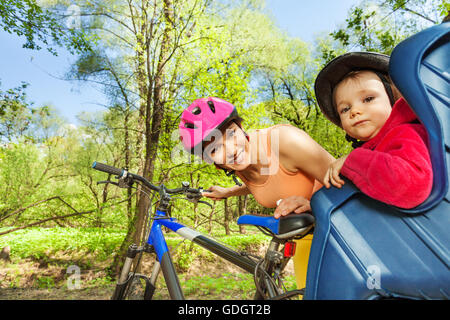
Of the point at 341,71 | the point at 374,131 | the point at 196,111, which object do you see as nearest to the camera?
the point at 374,131

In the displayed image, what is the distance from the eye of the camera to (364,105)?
1042 millimetres

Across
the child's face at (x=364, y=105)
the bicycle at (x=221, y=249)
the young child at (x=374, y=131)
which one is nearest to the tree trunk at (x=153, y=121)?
the bicycle at (x=221, y=249)

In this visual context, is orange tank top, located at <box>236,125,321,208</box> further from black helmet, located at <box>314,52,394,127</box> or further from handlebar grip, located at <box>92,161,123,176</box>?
handlebar grip, located at <box>92,161,123,176</box>

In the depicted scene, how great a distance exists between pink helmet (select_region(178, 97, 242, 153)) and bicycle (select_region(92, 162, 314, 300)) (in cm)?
46

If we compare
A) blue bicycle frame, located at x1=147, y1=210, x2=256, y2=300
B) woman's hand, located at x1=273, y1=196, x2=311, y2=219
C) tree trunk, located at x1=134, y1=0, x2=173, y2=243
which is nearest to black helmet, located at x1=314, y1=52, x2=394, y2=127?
woman's hand, located at x1=273, y1=196, x2=311, y2=219

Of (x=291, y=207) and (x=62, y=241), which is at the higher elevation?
(x=291, y=207)

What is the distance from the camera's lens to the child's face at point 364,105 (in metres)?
1.02

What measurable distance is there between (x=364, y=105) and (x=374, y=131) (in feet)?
0.38

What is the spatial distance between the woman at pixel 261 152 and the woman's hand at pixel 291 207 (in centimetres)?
25

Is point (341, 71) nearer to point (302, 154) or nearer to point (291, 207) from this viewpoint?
point (302, 154)

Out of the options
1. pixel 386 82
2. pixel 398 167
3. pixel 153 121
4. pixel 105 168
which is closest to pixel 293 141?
pixel 386 82

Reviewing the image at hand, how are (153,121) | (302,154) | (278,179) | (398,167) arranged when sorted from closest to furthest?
(398,167) < (302,154) < (278,179) < (153,121)

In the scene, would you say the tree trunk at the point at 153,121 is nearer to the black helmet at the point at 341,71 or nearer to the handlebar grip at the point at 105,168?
the handlebar grip at the point at 105,168
